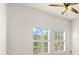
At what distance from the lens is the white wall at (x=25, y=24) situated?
75.0 inches

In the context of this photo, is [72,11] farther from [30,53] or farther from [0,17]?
[0,17]

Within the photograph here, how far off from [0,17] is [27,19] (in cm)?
28

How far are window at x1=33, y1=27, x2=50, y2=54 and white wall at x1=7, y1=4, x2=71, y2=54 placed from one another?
0.14ft

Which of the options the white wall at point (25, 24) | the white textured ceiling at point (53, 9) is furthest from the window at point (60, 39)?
the white textured ceiling at point (53, 9)

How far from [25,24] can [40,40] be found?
22cm

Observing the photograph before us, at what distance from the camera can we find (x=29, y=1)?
1.92 m

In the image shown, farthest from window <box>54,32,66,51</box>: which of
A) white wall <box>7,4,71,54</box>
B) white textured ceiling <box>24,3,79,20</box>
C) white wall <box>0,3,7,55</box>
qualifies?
white wall <box>0,3,7,55</box>

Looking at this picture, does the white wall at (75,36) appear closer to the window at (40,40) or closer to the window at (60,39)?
the window at (60,39)

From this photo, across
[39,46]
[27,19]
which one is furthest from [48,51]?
[27,19]

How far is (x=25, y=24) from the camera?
192 cm

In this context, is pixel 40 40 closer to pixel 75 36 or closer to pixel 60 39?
pixel 60 39

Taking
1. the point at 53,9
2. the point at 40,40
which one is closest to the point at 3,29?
the point at 40,40

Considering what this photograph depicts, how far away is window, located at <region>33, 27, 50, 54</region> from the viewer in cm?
192

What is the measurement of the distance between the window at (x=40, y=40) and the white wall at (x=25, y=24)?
0.14 feet
